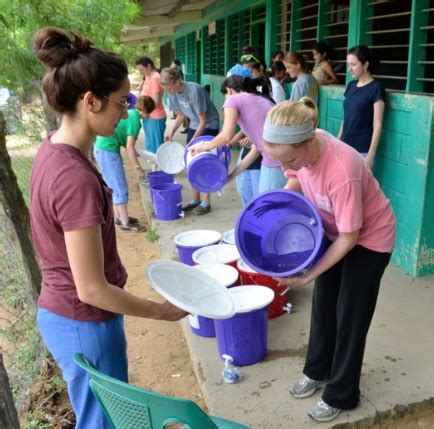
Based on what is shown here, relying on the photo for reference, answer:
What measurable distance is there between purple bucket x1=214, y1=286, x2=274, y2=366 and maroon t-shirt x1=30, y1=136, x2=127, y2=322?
1256 millimetres

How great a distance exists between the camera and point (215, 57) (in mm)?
12344

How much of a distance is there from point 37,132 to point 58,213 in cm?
653

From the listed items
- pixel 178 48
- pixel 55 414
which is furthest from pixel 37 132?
pixel 178 48

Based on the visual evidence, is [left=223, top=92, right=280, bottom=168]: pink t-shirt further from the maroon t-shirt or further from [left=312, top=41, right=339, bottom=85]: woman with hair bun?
the maroon t-shirt

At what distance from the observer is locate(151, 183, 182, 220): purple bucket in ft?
19.0

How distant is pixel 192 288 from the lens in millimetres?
2123

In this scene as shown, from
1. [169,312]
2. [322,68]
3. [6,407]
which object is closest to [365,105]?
[322,68]

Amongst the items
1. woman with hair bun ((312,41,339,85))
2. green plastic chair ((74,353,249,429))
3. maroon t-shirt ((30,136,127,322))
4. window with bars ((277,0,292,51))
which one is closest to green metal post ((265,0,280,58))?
window with bars ((277,0,292,51))

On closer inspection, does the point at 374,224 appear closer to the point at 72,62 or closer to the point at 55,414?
the point at 72,62

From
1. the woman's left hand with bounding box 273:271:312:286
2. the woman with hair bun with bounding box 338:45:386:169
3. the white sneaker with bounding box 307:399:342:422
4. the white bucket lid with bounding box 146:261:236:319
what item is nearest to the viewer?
the white bucket lid with bounding box 146:261:236:319

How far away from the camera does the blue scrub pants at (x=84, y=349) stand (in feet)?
5.27

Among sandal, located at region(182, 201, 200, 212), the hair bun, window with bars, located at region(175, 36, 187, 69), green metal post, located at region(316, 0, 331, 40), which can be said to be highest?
window with bars, located at region(175, 36, 187, 69)

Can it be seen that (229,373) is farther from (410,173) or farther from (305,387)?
(410,173)

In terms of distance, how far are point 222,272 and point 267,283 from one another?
321 millimetres
